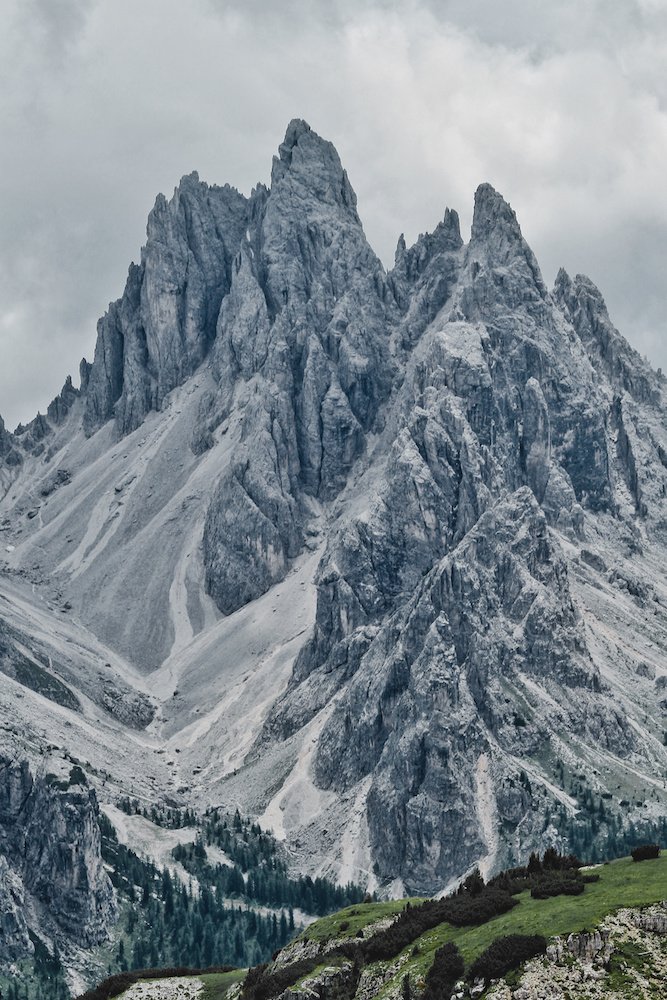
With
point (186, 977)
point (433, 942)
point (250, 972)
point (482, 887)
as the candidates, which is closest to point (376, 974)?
point (433, 942)

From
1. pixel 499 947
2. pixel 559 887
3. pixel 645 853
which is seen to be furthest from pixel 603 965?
pixel 645 853

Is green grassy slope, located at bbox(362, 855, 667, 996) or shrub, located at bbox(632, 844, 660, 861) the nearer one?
green grassy slope, located at bbox(362, 855, 667, 996)

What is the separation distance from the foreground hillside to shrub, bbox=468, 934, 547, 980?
0.30 feet

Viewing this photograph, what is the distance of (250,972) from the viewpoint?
112688mm

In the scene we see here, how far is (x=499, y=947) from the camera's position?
83250mm

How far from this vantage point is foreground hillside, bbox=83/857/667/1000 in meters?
79.1

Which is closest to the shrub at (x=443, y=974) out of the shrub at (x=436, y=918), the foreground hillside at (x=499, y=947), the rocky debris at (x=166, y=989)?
the foreground hillside at (x=499, y=947)

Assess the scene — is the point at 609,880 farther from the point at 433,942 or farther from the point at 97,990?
the point at 97,990

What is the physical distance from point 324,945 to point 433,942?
1597cm

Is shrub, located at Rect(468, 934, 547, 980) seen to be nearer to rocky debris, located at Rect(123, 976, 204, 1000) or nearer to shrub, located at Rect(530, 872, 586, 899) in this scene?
shrub, located at Rect(530, 872, 586, 899)

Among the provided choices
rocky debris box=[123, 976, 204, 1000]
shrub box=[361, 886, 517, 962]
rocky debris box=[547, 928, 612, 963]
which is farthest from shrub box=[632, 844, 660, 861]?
rocky debris box=[123, 976, 204, 1000]

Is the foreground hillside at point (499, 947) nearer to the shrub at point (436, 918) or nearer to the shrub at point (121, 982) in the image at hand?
the shrub at point (436, 918)

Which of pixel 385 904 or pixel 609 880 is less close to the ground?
pixel 609 880

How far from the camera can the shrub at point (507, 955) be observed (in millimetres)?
81562
